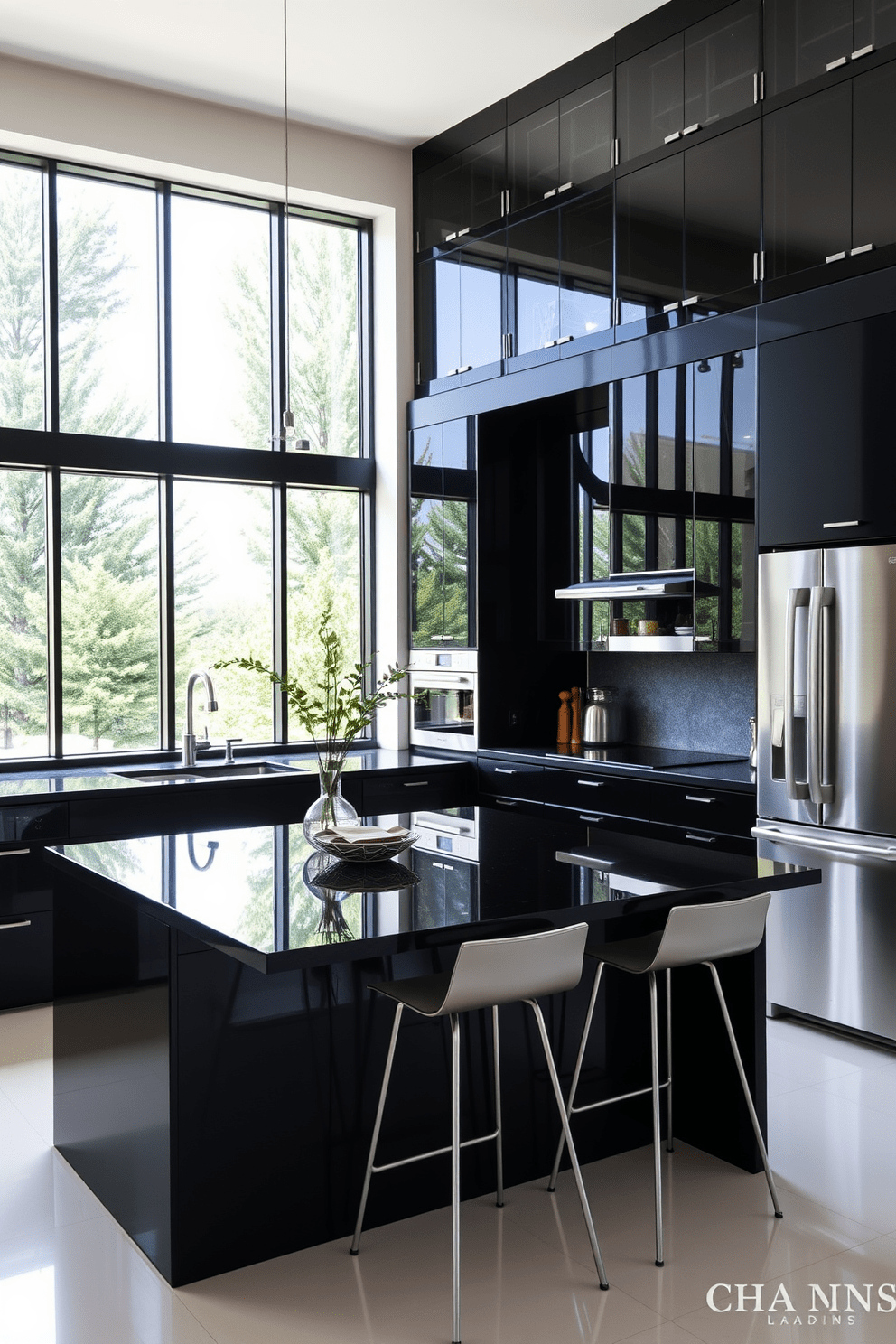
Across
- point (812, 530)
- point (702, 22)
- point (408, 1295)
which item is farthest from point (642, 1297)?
point (702, 22)

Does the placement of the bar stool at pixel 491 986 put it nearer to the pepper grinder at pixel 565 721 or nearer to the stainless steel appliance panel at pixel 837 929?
the stainless steel appliance panel at pixel 837 929

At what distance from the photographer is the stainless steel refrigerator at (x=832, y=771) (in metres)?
3.76

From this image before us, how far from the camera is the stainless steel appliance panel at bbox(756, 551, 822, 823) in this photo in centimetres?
399

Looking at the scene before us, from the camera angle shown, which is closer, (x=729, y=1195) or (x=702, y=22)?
(x=729, y=1195)

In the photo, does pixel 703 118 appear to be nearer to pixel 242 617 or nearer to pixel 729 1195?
pixel 242 617

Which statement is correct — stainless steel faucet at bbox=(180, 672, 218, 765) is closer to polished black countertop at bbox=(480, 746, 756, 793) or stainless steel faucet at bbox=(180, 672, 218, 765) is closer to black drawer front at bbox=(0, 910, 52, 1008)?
black drawer front at bbox=(0, 910, 52, 1008)

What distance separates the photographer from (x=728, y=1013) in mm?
3094

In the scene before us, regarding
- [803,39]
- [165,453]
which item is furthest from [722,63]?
[165,453]

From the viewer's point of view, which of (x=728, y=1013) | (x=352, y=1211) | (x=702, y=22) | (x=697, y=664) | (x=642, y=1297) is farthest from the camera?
(x=697, y=664)

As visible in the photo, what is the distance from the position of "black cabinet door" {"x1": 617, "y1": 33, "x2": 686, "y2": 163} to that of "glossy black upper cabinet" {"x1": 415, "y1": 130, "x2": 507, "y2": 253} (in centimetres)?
82

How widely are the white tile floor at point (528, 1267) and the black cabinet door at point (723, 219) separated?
292cm

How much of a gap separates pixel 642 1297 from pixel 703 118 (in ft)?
13.1

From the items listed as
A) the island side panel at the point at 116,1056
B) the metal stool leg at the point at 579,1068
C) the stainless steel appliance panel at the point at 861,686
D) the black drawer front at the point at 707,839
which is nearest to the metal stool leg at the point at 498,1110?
the metal stool leg at the point at 579,1068

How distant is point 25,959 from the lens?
450 centimetres
